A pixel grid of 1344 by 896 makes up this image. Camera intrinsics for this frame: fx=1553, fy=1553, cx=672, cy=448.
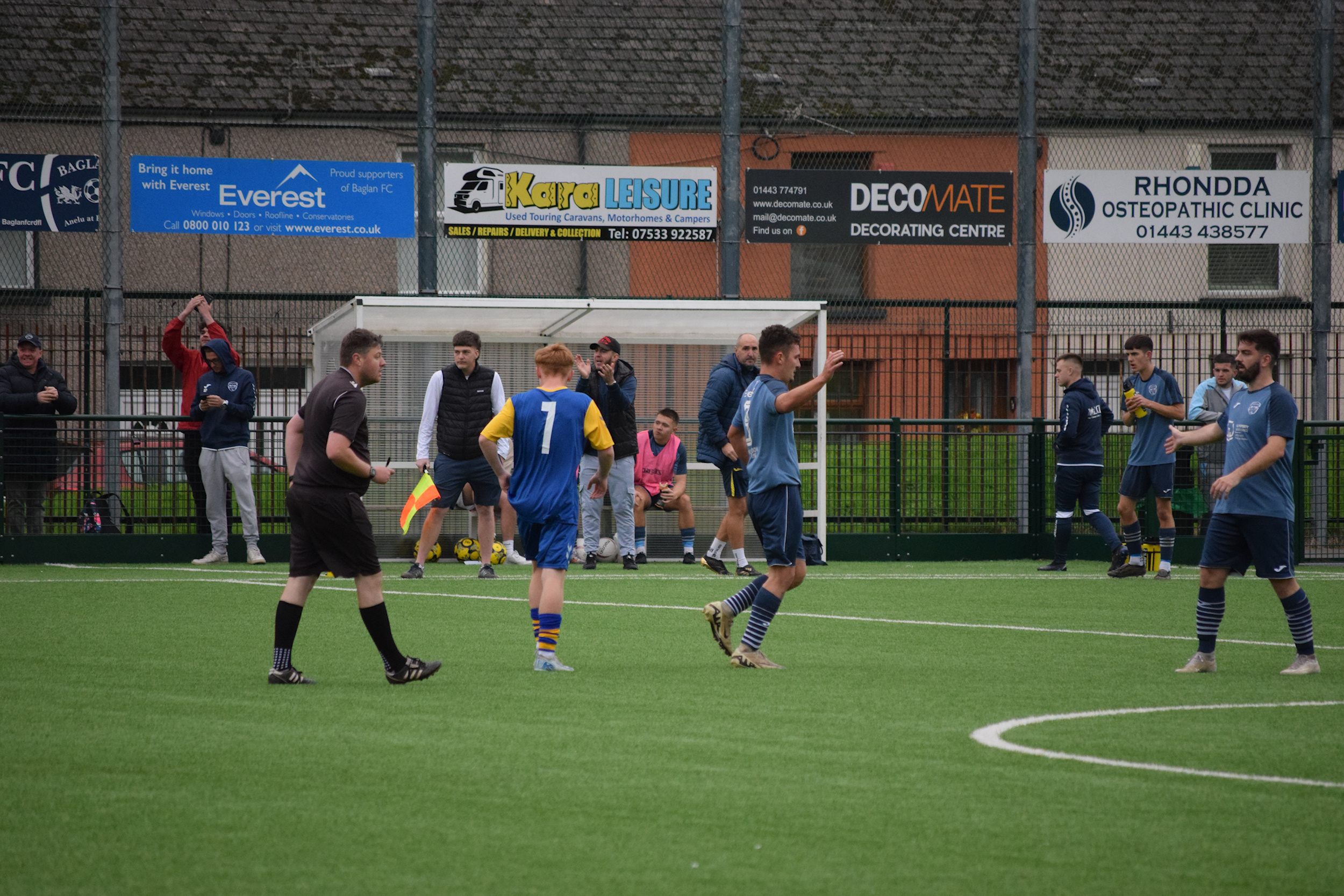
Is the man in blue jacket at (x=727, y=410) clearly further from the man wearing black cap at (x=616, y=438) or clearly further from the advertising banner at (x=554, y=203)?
the advertising banner at (x=554, y=203)

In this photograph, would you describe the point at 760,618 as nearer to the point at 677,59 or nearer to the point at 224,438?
the point at 224,438

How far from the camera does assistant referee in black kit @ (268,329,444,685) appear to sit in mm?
7535

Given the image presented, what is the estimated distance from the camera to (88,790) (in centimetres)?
524

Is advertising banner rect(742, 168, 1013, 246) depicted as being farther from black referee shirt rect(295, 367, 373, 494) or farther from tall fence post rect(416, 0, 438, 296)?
black referee shirt rect(295, 367, 373, 494)

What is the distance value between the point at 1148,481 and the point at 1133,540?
0.59 meters

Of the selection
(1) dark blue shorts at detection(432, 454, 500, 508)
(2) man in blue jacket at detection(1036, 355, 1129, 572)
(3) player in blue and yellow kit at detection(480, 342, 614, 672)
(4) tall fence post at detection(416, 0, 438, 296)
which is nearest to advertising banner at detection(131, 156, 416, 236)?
(4) tall fence post at detection(416, 0, 438, 296)

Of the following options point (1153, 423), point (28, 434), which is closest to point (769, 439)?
point (1153, 423)

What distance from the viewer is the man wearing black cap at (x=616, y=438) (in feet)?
47.0

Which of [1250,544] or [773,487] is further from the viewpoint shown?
[1250,544]

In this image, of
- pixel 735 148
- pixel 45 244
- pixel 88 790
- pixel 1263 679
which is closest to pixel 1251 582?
pixel 1263 679

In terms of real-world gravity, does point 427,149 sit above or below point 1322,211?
above

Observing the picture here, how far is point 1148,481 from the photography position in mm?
14375

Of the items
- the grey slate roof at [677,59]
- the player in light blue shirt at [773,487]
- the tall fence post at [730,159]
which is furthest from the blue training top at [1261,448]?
the grey slate roof at [677,59]

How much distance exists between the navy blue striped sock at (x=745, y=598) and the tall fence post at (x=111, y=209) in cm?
991
